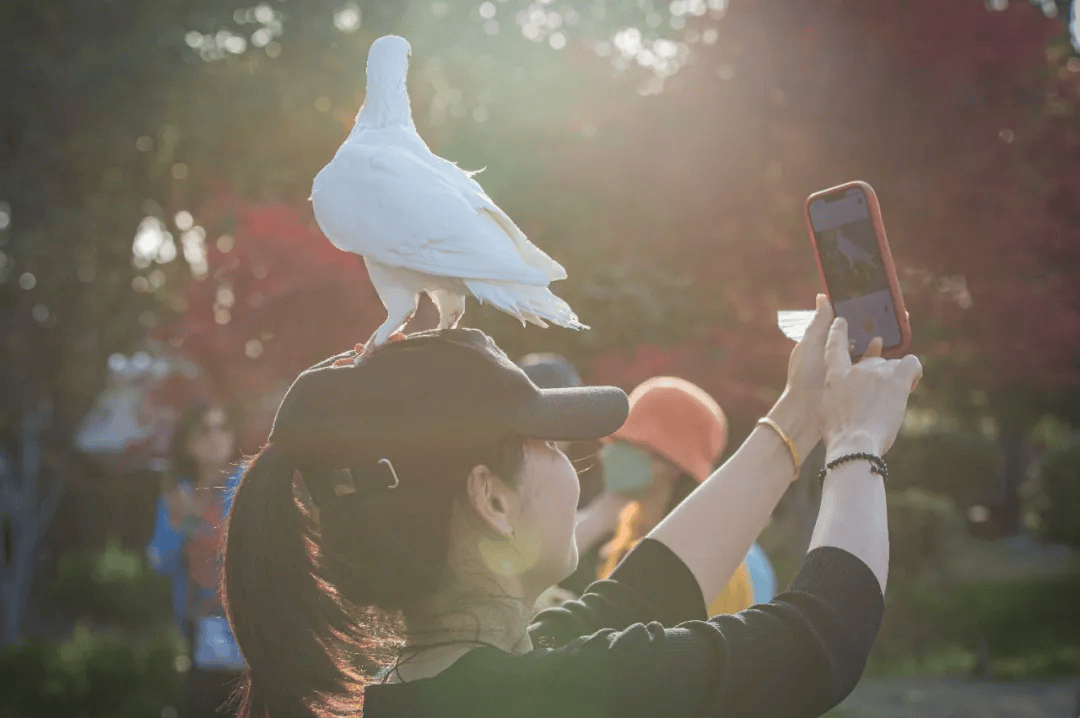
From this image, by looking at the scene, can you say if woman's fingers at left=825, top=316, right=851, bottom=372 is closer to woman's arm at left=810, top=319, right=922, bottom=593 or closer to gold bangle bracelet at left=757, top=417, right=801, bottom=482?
woman's arm at left=810, top=319, right=922, bottom=593

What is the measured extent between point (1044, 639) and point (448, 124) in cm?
682

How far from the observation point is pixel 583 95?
817cm

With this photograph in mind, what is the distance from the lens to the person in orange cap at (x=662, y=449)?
344 centimetres

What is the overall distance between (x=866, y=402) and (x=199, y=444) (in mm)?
5246

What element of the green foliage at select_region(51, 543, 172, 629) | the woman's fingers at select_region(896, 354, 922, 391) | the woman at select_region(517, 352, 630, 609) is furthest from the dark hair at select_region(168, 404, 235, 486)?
the woman's fingers at select_region(896, 354, 922, 391)

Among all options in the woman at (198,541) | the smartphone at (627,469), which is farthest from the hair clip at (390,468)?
the woman at (198,541)

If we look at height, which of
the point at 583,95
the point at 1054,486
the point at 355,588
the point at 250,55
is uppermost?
the point at 250,55

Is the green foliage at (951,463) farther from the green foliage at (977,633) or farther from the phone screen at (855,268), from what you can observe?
the phone screen at (855,268)

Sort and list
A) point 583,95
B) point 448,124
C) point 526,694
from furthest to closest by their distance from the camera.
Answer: point 448,124 < point 583,95 < point 526,694

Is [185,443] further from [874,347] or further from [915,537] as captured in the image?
[915,537]

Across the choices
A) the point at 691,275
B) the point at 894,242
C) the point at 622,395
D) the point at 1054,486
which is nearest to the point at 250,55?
the point at 691,275

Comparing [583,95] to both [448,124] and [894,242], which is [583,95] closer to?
[448,124]

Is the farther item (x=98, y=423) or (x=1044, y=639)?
(x=98, y=423)

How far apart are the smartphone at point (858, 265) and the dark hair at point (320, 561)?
536 mm
